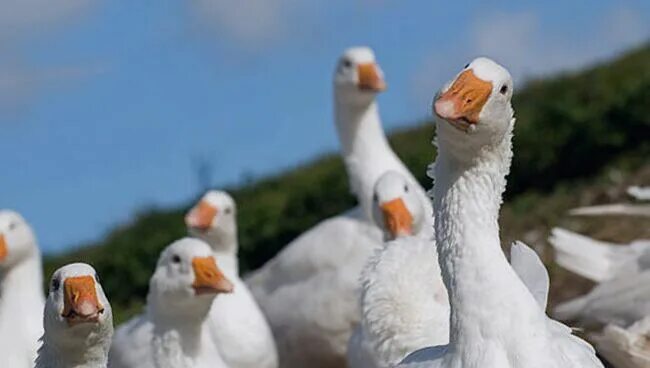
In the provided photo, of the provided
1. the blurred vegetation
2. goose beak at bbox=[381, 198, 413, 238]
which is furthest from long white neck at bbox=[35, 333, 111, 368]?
the blurred vegetation

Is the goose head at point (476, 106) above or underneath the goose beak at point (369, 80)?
above

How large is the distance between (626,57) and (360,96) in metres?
10.6

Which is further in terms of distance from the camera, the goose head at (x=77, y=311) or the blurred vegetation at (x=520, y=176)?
the blurred vegetation at (x=520, y=176)

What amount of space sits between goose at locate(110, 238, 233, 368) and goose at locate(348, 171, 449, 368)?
80 cm

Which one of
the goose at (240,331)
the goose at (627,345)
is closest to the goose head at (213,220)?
the goose at (240,331)

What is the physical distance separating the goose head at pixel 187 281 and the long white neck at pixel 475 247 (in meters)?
3.04

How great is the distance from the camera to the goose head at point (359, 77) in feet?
47.6

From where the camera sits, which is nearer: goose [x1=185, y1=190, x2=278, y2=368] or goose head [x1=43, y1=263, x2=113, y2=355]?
goose head [x1=43, y1=263, x2=113, y2=355]

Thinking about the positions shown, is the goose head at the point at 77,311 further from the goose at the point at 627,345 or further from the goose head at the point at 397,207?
the goose head at the point at 397,207

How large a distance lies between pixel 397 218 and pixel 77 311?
12.1 ft

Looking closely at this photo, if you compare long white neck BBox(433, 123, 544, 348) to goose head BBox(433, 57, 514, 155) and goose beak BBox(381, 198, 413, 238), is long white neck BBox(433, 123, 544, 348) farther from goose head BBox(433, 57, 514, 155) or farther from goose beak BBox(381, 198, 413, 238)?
goose beak BBox(381, 198, 413, 238)

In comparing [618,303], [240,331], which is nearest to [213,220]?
[240,331]

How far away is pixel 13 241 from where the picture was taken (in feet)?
40.7

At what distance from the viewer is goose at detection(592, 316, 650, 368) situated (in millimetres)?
10039
